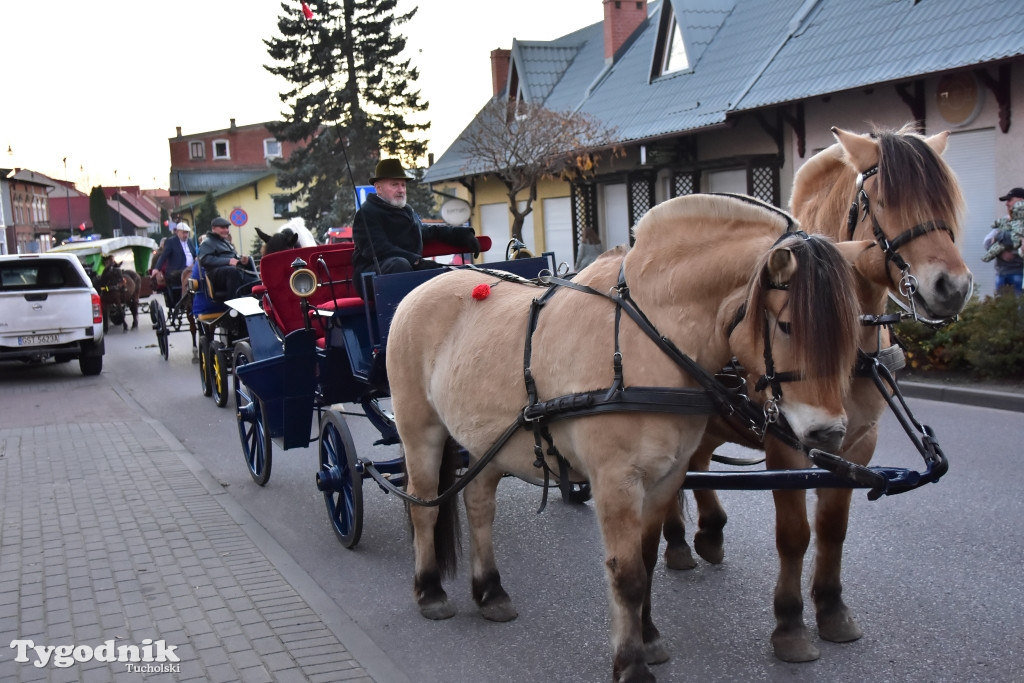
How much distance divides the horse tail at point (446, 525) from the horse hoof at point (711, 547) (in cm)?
140

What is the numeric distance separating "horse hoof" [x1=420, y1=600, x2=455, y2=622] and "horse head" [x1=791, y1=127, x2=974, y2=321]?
2.59m

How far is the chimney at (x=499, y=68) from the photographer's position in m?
31.6

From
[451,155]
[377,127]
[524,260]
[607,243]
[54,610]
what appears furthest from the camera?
[377,127]

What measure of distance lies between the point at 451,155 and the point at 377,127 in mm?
9340

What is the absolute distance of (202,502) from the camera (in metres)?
7.03

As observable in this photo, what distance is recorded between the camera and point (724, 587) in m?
5.05

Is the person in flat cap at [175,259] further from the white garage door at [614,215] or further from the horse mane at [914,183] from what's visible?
the horse mane at [914,183]

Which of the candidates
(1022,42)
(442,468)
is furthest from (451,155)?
(442,468)

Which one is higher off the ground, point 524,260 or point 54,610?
point 524,260

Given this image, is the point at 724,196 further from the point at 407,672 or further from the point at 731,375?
the point at 407,672

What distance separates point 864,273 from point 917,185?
16.0 inches

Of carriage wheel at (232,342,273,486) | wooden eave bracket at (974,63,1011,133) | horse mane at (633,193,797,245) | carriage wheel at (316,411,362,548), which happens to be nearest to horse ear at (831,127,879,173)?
horse mane at (633,193,797,245)

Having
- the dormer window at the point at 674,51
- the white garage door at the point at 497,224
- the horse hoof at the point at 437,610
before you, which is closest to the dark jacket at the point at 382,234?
the horse hoof at the point at 437,610

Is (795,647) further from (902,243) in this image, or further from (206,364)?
(206,364)
